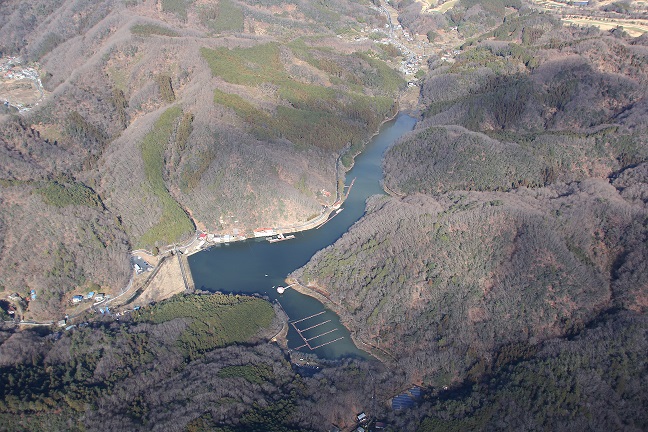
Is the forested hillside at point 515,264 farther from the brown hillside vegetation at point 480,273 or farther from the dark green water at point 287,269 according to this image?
the dark green water at point 287,269

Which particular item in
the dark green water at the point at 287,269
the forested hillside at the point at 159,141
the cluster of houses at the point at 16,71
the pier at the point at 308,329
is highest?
Result: the cluster of houses at the point at 16,71

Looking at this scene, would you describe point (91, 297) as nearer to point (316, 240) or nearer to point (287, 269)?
point (287, 269)

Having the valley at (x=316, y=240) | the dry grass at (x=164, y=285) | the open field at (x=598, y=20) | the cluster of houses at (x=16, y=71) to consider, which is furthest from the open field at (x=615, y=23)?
the cluster of houses at (x=16, y=71)

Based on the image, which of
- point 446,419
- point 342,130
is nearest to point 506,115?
point 342,130

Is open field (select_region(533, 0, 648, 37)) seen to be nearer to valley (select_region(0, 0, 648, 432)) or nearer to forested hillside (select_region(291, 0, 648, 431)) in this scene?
valley (select_region(0, 0, 648, 432))

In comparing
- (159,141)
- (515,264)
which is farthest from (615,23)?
(159,141)

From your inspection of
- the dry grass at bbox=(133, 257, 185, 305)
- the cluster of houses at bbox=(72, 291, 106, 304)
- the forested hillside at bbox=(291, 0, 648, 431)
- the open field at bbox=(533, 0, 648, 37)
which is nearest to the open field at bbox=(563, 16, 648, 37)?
the open field at bbox=(533, 0, 648, 37)
